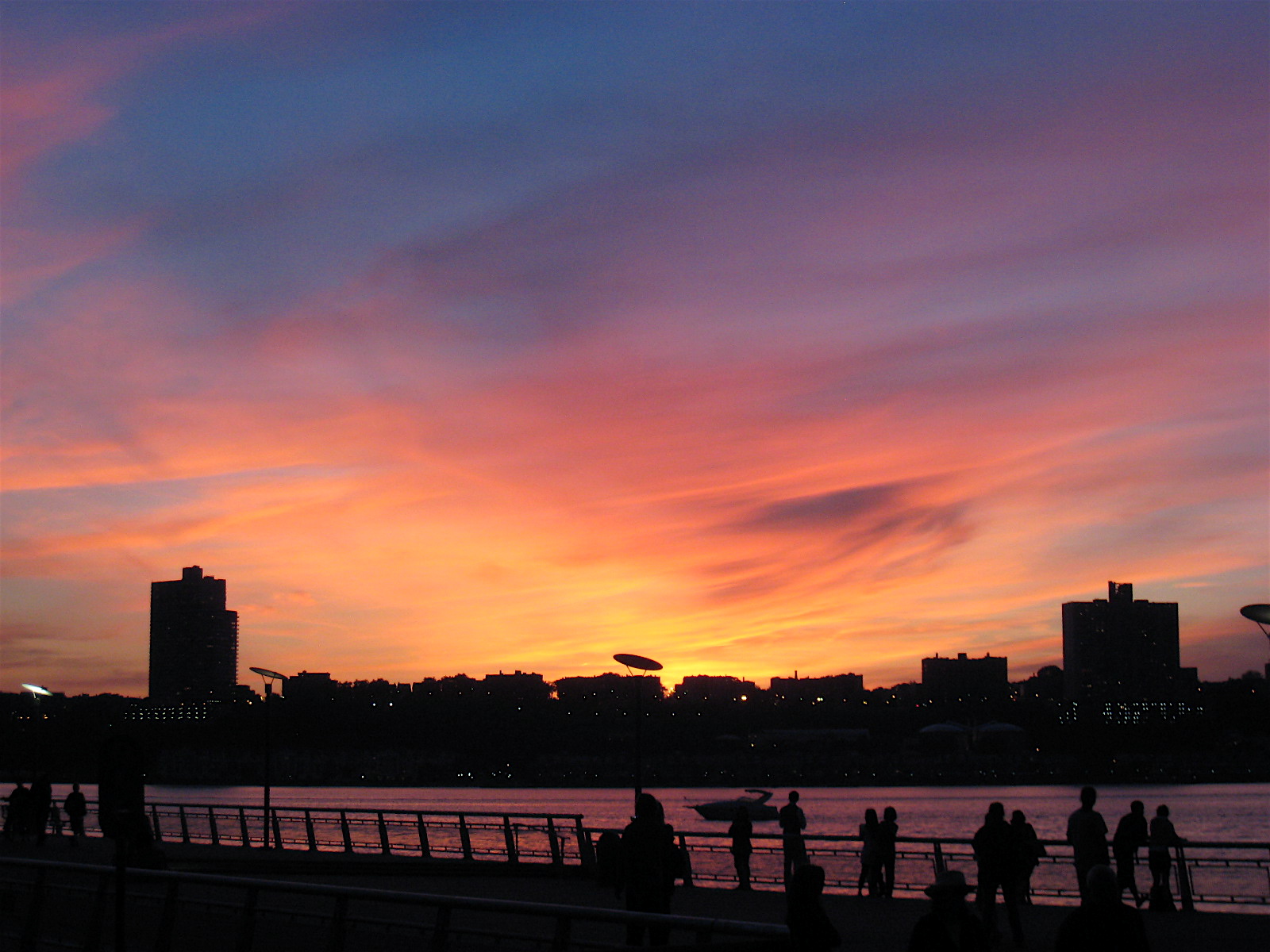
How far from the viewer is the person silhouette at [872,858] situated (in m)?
24.8

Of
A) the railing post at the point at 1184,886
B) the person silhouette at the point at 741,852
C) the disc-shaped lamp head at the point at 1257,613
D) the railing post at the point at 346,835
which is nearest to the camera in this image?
the railing post at the point at 1184,886

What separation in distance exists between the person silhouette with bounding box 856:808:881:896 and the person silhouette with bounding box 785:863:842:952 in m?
14.4

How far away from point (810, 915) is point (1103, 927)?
2311mm

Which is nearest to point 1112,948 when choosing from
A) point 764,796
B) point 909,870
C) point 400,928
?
point 400,928

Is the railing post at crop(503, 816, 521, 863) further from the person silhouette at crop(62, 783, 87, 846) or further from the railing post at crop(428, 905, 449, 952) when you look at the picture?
the railing post at crop(428, 905, 449, 952)

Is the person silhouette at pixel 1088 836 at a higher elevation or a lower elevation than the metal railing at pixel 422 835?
higher

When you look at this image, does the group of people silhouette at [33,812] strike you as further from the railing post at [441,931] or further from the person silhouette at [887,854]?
the railing post at [441,931]

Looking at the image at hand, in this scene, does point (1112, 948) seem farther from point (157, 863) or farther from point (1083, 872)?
point (157, 863)

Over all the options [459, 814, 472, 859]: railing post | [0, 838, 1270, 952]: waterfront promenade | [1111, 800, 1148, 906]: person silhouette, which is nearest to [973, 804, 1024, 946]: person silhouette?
[0, 838, 1270, 952]: waterfront promenade

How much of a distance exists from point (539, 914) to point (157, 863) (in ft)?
69.4

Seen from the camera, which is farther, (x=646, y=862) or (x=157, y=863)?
(x=157, y=863)

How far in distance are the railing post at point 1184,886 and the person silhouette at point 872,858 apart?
4896 millimetres

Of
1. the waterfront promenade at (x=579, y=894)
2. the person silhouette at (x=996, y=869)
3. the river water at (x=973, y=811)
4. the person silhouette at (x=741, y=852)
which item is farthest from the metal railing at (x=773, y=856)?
the river water at (x=973, y=811)

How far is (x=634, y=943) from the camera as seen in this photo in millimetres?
9219
